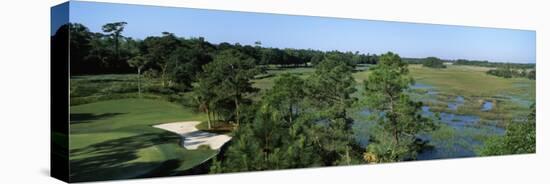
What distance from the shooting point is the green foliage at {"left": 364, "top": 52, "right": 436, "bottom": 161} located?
9.70 metres

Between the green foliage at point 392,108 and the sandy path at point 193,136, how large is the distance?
252 centimetres

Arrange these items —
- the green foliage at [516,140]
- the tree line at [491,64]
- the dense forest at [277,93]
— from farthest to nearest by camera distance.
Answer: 1. the green foliage at [516,140]
2. the tree line at [491,64]
3. the dense forest at [277,93]

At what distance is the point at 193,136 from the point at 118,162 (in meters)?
1.06

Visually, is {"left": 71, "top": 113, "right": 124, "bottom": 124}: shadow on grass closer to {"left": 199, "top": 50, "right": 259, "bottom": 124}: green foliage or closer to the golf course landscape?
the golf course landscape

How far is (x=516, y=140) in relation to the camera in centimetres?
1106

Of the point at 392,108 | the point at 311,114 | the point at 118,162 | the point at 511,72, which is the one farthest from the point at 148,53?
the point at 511,72

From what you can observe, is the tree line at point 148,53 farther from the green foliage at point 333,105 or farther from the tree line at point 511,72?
the tree line at point 511,72

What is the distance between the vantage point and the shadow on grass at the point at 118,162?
7.45 meters

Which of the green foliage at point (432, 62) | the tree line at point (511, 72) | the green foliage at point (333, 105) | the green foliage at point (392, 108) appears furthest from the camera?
the tree line at point (511, 72)

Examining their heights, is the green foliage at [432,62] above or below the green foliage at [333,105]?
above

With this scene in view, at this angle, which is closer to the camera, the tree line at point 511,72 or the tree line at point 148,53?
the tree line at point 148,53

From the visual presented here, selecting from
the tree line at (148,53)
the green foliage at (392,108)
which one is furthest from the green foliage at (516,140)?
the tree line at (148,53)

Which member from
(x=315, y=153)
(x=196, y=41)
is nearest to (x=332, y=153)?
(x=315, y=153)

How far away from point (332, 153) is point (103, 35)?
367cm
